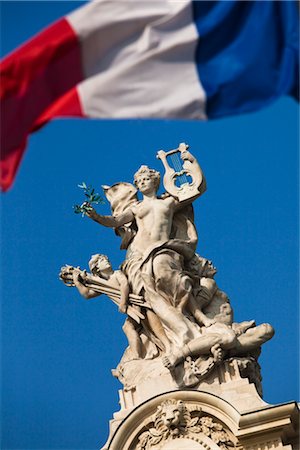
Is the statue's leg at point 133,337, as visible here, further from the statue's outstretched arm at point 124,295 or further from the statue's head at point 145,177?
the statue's head at point 145,177

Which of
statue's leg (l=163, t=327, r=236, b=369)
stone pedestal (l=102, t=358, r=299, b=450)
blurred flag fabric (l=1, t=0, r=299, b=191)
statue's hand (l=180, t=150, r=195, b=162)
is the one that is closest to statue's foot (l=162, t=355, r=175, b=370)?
statue's leg (l=163, t=327, r=236, b=369)

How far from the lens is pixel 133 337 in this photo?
702 inches

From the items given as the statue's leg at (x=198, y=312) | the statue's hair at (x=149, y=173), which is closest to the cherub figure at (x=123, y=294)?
the statue's leg at (x=198, y=312)

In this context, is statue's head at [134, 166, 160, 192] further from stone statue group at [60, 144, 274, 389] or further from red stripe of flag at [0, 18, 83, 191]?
red stripe of flag at [0, 18, 83, 191]

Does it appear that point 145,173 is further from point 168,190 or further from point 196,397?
point 196,397

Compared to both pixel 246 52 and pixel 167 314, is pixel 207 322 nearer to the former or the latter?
pixel 167 314

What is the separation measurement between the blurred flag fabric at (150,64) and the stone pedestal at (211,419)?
200 inches

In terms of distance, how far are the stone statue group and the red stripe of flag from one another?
5169 millimetres

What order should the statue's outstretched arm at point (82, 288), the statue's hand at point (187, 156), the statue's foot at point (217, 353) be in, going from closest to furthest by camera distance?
the statue's foot at point (217, 353) < the statue's outstretched arm at point (82, 288) < the statue's hand at point (187, 156)

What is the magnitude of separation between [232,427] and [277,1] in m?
6.27

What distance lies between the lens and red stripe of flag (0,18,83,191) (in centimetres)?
1262

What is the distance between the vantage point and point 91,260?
737 inches

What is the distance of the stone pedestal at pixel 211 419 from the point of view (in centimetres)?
1595

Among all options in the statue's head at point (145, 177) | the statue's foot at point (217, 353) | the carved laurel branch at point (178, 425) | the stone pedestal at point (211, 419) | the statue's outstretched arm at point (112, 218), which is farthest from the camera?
the statue's head at point (145, 177)
